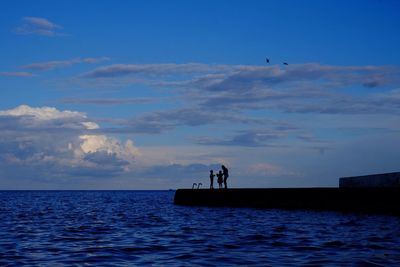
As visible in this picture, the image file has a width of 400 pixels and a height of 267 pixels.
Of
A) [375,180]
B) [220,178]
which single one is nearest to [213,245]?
[375,180]

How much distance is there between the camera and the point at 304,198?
39.0 meters

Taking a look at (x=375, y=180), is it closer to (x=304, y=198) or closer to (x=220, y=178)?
(x=304, y=198)

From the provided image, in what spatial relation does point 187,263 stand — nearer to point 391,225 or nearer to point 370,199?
point 391,225

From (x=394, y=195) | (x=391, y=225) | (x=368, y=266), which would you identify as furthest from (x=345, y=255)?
(x=394, y=195)

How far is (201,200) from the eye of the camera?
48.6 m

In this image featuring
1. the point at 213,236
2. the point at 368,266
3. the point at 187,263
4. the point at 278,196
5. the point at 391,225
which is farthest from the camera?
the point at 278,196

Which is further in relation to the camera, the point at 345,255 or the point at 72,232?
the point at 72,232

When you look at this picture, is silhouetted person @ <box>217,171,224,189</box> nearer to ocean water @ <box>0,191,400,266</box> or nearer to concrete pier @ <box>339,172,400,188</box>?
concrete pier @ <box>339,172,400,188</box>

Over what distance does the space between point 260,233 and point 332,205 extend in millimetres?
16040

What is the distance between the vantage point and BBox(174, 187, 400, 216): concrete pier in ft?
106

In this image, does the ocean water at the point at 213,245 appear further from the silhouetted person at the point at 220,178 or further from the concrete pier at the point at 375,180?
the silhouetted person at the point at 220,178

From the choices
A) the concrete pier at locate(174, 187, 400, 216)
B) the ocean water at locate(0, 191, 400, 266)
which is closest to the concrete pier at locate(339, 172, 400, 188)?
the concrete pier at locate(174, 187, 400, 216)

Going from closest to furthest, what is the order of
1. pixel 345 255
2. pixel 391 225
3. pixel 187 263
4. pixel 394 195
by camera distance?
pixel 187 263 → pixel 345 255 → pixel 391 225 → pixel 394 195

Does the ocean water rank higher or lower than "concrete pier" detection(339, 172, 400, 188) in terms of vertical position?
lower
